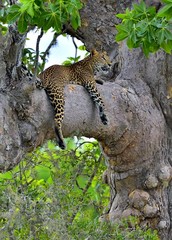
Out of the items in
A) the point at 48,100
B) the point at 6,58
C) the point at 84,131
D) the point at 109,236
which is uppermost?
the point at 6,58

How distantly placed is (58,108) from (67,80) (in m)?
0.71

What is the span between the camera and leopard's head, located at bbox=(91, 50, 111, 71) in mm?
6534

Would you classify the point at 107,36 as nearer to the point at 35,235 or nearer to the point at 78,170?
the point at 78,170

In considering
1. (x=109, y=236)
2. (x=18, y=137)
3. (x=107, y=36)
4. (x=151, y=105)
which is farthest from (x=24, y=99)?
(x=107, y=36)

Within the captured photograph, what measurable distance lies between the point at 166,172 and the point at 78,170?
91cm

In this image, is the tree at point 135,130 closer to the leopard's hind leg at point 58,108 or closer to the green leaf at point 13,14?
the leopard's hind leg at point 58,108

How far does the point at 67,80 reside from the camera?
5734mm

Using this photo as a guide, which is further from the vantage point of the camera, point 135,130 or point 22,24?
point 135,130

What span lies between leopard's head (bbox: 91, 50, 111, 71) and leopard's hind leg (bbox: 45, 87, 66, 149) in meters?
1.43

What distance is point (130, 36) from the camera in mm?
4426

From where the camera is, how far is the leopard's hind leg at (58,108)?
5023 mm

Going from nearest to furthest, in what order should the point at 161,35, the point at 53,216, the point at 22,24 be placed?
the point at 22,24 → the point at 161,35 → the point at 53,216

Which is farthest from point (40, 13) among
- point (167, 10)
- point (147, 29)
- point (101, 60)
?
Result: point (101, 60)

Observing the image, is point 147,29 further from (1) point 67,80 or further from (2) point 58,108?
(1) point 67,80
